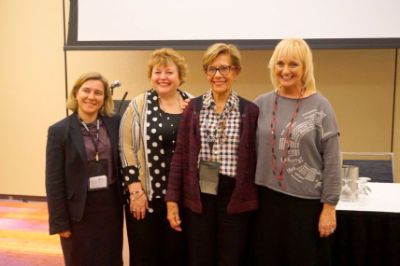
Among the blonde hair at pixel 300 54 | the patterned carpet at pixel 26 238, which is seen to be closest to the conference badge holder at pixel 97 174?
the blonde hair at pixel 300 54

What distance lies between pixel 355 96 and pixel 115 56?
95.8 inches

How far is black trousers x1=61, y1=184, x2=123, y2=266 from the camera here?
200 cm

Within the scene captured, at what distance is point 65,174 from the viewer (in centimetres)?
196

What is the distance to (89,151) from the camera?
1970mm

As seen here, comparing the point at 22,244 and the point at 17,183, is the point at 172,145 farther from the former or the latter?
the point at 17,183

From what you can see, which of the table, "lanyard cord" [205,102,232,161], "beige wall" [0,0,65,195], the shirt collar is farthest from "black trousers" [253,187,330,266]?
"beige wall" [0,0,65,195]

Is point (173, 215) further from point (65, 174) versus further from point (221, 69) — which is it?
point (221, 69)

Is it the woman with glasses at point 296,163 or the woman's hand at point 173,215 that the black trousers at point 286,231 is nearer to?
the woman with glasses at point 296,163

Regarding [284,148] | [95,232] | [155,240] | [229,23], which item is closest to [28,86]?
[229,23]

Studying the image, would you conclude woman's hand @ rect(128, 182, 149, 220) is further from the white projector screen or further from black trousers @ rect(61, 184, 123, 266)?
the white projector screen

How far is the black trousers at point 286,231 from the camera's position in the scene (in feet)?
6.02

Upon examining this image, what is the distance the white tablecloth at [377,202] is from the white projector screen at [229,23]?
1.48 metres

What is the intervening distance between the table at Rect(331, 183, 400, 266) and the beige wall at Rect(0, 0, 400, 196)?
1.83m

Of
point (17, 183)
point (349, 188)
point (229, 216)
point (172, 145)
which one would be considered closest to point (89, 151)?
point (172, 145)
